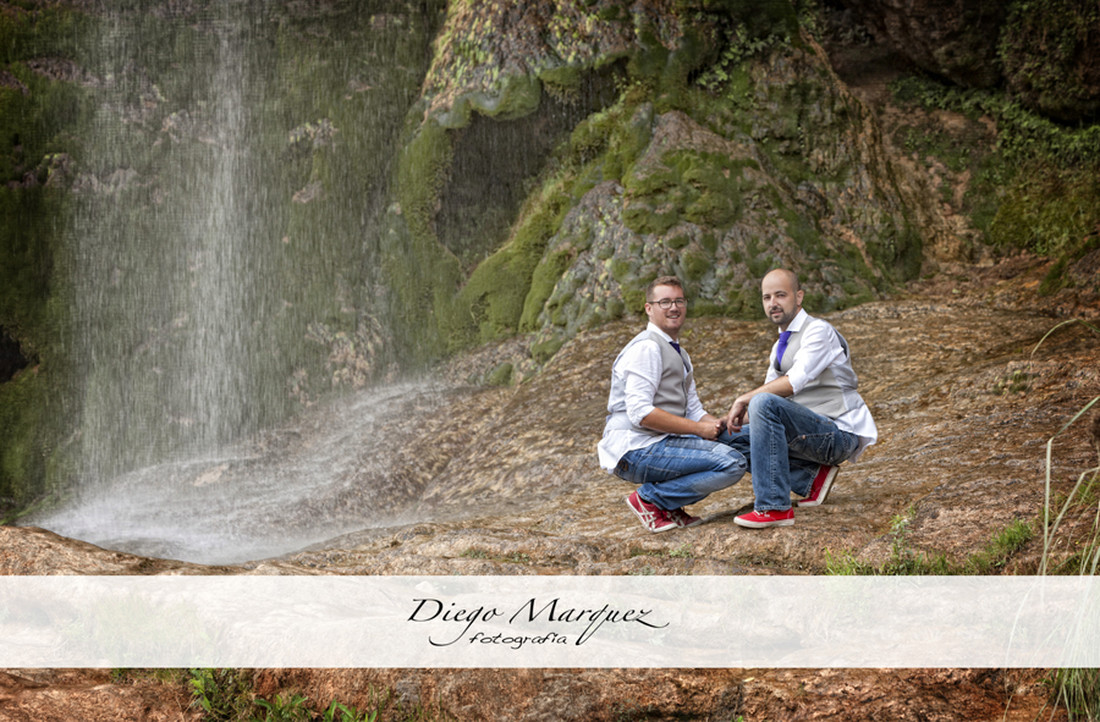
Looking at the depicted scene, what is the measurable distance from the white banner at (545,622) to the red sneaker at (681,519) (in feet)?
2.30

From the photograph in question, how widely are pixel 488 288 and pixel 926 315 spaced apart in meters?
6.12

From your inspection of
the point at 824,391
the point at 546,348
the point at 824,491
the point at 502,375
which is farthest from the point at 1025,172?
the point at 824,391

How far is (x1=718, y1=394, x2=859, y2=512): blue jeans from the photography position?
183 inches

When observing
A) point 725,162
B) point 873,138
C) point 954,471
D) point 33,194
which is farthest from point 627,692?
point 33,194

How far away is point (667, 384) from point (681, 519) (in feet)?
2.75

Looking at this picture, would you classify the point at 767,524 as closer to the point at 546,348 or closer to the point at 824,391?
the point at 824,391

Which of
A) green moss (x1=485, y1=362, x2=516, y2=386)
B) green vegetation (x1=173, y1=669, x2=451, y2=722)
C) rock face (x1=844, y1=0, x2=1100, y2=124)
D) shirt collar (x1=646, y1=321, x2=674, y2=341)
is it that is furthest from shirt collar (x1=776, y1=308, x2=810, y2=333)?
rock face (x1=844, y1=0, x2=1100, y2=124)

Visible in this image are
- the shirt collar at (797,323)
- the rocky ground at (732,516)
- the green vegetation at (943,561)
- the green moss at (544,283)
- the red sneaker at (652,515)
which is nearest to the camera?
the rocky ground at (732,516)

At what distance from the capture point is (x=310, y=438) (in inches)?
512

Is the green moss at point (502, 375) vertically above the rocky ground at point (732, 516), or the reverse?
the rocky ground at point (732, 516)

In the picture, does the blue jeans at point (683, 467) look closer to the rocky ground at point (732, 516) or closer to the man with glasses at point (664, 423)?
the man with glasses at point (664, 423)

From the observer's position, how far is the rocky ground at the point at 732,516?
3.56 m

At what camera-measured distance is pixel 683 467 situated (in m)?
4.81

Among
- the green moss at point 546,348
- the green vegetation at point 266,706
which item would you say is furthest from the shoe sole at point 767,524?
the green moss at point 546,348
